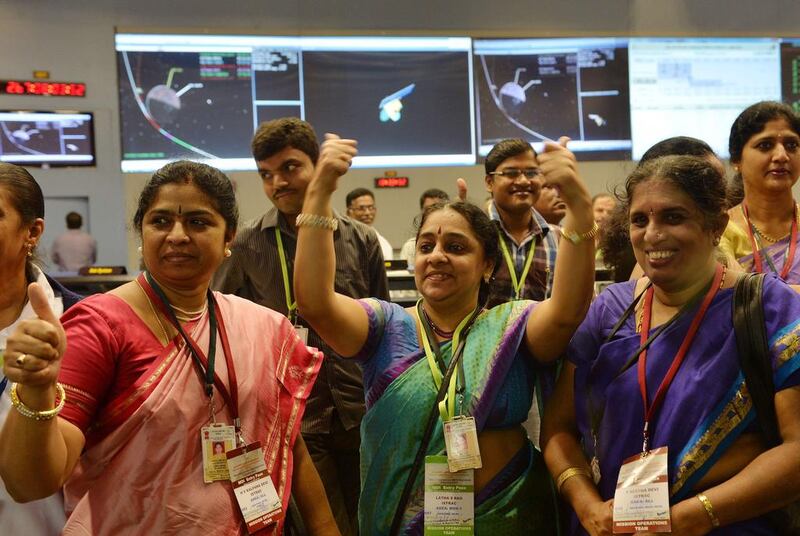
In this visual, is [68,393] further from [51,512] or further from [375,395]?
[375,395]

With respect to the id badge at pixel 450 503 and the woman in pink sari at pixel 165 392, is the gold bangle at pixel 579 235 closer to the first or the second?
the id badge at pixel 450 503

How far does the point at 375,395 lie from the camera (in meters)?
1.96

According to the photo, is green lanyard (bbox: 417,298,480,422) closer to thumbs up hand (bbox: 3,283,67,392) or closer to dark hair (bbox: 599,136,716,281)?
dark hair (bbox: 599,136,716,281)

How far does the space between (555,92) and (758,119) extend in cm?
528

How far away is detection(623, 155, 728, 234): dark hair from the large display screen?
5.81m

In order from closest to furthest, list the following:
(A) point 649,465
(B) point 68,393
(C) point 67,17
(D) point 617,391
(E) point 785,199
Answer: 1. (B) point 68,393
2. (A) point 649,465
3. (D) point 617,391
4. (E) point 785,199
5. (C) point 67,17

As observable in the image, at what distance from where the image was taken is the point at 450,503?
1.82 meters

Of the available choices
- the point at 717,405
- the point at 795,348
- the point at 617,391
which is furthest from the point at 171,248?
the point at 795,348

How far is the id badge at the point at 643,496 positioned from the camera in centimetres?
159

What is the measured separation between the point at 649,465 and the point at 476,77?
20.9ft

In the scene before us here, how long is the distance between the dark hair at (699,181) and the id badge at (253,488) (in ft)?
3.56

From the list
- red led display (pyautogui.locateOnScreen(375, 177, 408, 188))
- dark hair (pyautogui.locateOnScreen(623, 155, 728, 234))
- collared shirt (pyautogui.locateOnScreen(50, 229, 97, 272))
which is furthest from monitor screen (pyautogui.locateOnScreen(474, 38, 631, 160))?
dark hair (pyautogui.locateOnScreen(623, 155, 728, 234))

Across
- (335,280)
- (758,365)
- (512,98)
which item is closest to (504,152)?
(335,280)

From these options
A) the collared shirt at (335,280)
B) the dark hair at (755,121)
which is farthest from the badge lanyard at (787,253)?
the collared shirt at (335,280)
